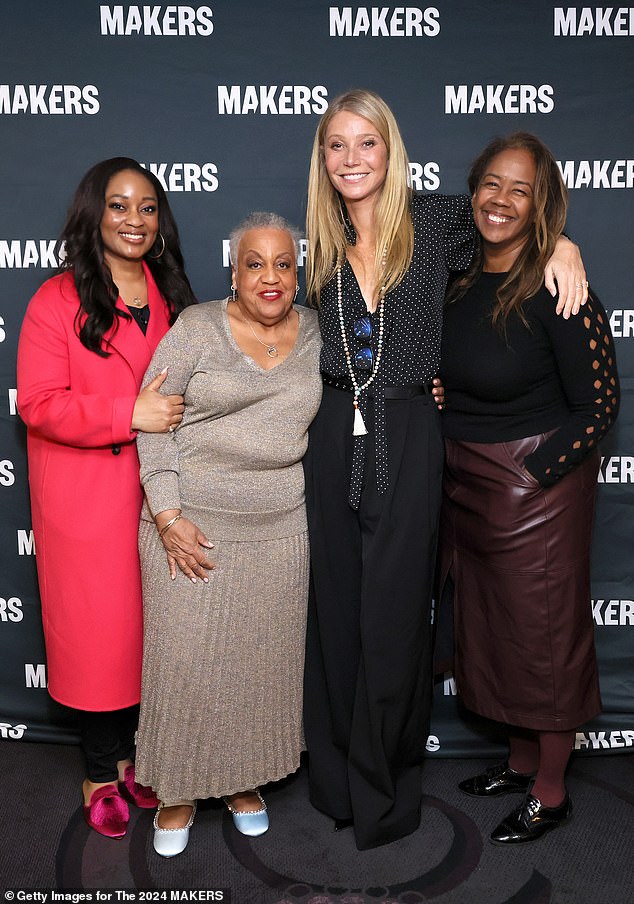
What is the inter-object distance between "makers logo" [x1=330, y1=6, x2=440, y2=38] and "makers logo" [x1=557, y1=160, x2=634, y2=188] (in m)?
0.55

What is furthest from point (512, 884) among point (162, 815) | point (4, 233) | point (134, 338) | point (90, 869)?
point (4, 233)

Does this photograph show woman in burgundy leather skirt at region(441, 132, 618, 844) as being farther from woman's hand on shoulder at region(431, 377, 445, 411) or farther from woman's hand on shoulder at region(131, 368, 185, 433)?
woman's hand on shoulder at region(131, 368, 185, 433)

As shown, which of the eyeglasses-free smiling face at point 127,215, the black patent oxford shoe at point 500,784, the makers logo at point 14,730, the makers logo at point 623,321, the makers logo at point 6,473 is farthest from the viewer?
the makers logo at point 14,730

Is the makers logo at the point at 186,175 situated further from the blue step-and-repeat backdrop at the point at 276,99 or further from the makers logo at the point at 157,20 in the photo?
the makers logo at the point at 157,20

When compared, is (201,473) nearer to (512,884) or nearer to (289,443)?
(289,443)

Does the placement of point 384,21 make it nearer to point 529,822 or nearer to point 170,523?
point 170,523

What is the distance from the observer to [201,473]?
2.04 metres

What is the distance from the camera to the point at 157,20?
2.44m

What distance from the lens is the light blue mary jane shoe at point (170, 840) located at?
218cm

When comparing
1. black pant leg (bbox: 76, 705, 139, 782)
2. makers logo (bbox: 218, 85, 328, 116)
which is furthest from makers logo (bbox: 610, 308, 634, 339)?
black pant leg (bbox: 76, 705, 139, 782)

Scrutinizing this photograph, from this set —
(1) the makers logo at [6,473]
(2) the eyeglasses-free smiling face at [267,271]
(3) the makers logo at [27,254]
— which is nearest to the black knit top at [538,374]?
(2) the eyeglasses-free smiling face at [267,271]

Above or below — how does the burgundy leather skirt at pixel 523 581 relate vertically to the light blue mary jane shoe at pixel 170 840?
above

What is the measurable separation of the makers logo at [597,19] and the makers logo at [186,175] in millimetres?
1086

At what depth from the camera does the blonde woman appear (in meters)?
2.03
